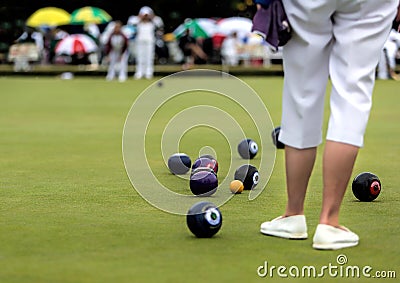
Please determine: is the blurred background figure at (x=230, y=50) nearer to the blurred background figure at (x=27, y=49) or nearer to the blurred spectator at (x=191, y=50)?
the blurred spectator at (x=191, y=50)

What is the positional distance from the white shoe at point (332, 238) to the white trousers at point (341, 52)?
17.0 inches

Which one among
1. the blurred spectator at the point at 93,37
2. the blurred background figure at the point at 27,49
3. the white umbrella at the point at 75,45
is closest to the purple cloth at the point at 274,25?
the blurred background figure at the point at 27,49

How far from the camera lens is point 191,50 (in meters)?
37.0

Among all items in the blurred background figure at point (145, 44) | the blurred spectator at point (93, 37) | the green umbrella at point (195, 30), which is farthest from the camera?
the blurred spectator at point (93, 37)

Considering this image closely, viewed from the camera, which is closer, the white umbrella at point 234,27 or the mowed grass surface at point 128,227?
the mowed grass surface at point 128,227

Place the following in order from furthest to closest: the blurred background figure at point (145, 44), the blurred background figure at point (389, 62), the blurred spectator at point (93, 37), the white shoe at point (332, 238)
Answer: the blurred spectator at point (93, 37) < the blurred background figure at point (145, 44) < the blurred background figure at point (389, 62) < the white shoe at point (332, 238)

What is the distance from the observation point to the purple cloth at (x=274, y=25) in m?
4.73

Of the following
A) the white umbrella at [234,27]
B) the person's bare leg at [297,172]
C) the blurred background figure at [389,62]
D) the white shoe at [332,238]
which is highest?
the person's bare leg at [297,172]

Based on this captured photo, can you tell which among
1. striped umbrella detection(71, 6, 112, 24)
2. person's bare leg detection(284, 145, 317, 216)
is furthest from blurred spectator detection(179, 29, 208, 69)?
person's bare leg detection(284, 145, 317, 216)

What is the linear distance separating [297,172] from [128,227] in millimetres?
973

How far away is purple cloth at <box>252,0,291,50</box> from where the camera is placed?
4734 mm

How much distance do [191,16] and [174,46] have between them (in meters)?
6.17

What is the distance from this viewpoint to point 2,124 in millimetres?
13133

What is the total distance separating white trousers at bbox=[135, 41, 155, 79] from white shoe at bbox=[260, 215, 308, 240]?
2398cm
